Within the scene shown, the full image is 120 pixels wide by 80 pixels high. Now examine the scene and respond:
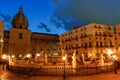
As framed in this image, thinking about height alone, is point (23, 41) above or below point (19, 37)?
below

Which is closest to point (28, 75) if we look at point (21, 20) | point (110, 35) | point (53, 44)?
point (110, 35)

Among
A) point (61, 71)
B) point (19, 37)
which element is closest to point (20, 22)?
point (19, 37)

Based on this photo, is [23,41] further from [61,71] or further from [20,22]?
[61,71]

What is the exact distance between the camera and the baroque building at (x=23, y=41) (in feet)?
247

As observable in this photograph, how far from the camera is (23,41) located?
255ft

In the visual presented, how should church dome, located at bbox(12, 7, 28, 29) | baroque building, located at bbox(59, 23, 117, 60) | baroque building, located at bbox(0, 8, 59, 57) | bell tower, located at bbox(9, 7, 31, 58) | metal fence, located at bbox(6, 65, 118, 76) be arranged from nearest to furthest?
metal fence, located at bbox(6, 65, 118, 76) < baroque building, located at bbox(59, 23, 117, 60) < baroque building, located at bbox(0, 8, 59, 57) < bell tower, located at bbox(9, 7, 31, 58) < church dome, located at bbox(12, 7, 28, 29)

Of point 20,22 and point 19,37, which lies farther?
point 20,22

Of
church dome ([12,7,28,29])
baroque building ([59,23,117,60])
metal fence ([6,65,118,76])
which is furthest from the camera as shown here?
church dome ([12,7,28,29])

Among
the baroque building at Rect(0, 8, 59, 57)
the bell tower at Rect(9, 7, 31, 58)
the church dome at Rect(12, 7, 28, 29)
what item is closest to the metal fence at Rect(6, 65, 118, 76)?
the baroque building at Rect(0, 8, 59, 57)

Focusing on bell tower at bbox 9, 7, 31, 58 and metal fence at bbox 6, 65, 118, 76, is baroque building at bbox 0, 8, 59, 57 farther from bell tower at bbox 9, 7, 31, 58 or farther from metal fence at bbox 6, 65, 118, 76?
metal fence at bbox 6, 65, 118, 76

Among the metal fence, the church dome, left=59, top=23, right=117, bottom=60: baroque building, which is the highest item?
the church dome

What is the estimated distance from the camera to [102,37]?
173 ft

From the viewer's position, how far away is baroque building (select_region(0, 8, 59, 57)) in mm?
75319

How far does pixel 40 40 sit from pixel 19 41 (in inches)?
511
